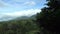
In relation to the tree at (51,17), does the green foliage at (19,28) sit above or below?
below

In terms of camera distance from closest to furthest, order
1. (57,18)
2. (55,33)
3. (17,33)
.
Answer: (57,18) → (55,33) → (17,33)

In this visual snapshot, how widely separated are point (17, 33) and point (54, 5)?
4480 cm

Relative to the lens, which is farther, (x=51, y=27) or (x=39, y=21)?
(x=39, y=21)

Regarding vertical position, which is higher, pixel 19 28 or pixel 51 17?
pixel 51 17

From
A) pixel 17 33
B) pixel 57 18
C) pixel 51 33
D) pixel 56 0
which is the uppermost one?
pixel 56 0

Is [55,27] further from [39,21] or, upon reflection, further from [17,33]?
[17,33]

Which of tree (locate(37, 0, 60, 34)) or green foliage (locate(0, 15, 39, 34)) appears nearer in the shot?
tree (locate(37, 0, 60, 34))

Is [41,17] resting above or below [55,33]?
above

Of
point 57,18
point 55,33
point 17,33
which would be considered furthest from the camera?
point 17,33

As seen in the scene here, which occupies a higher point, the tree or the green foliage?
the tree

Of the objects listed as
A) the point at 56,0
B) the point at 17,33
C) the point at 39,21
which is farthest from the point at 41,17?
the point at 17,33

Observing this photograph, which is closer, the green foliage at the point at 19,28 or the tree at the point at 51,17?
the tree at the point at 51,17

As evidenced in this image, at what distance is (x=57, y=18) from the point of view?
17.3 meters

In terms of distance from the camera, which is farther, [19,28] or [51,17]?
[19,28]
